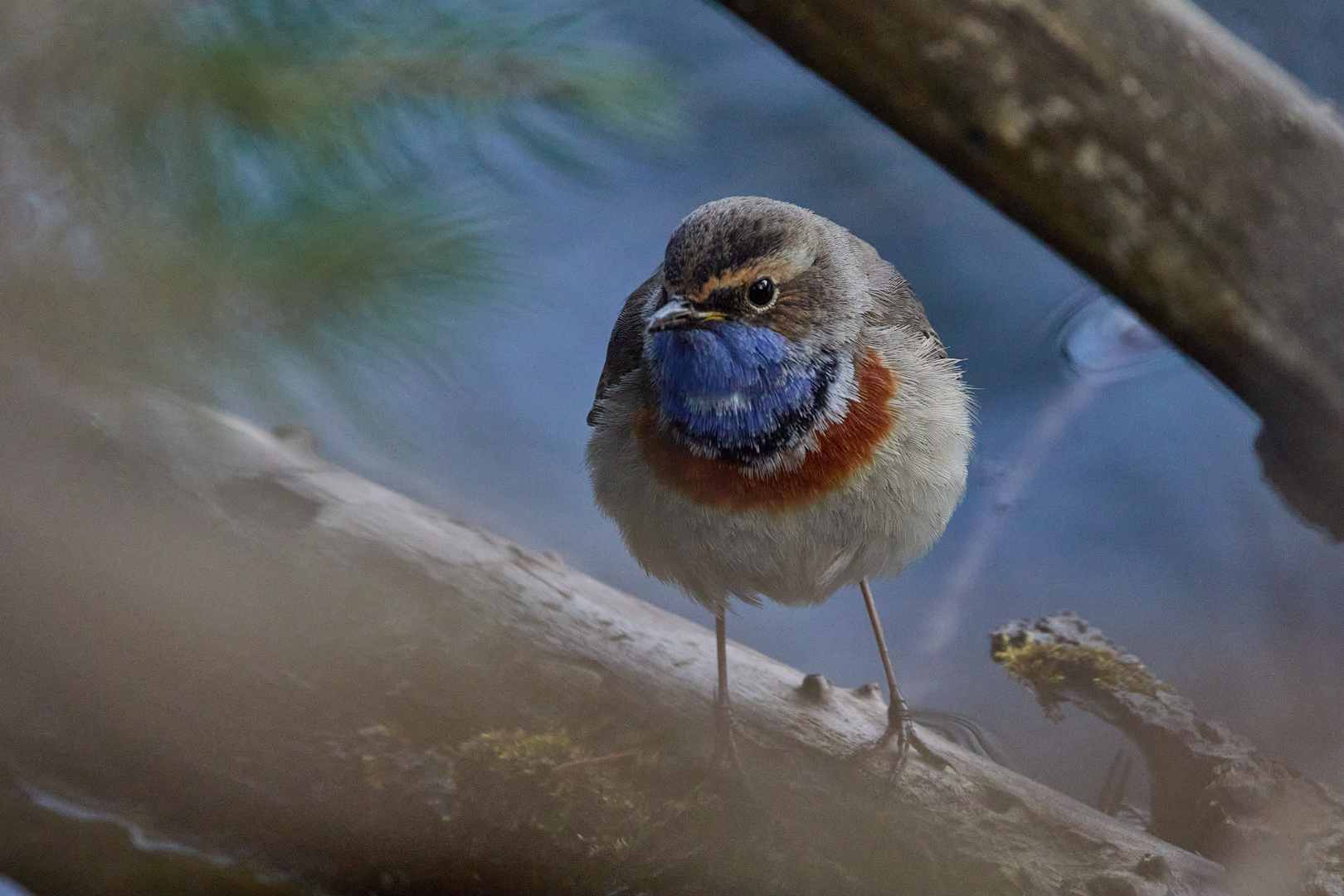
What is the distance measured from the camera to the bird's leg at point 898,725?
1571 millimetres

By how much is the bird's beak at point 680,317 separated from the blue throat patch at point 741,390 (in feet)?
0.14

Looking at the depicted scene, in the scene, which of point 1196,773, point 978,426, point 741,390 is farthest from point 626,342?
point 1196,773

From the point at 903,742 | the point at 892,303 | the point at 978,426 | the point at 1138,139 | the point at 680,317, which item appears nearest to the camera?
the point at 680,317

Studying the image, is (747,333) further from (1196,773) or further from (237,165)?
(237,165)

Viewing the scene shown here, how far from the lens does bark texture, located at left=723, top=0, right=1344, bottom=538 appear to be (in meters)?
1.84

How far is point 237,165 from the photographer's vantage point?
2.03 metres

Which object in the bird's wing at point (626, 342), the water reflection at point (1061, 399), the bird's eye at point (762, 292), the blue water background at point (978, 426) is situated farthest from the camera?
the water reflection at point (1061, 399)

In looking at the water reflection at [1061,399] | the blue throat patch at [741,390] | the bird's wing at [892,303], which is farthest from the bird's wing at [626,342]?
the water reflection at [1061,399]

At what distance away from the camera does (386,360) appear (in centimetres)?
210

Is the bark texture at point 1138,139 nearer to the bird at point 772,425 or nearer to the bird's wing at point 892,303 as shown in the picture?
the bird's wing at point 892,303

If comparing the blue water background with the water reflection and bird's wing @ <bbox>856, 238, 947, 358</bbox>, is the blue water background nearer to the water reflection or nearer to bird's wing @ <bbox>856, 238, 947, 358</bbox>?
the water reflection

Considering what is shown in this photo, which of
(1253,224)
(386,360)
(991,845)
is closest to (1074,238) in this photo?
(1253,224)

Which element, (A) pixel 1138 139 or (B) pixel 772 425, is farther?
(A) pixel 1138 139

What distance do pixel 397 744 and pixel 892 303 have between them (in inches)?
44.1
